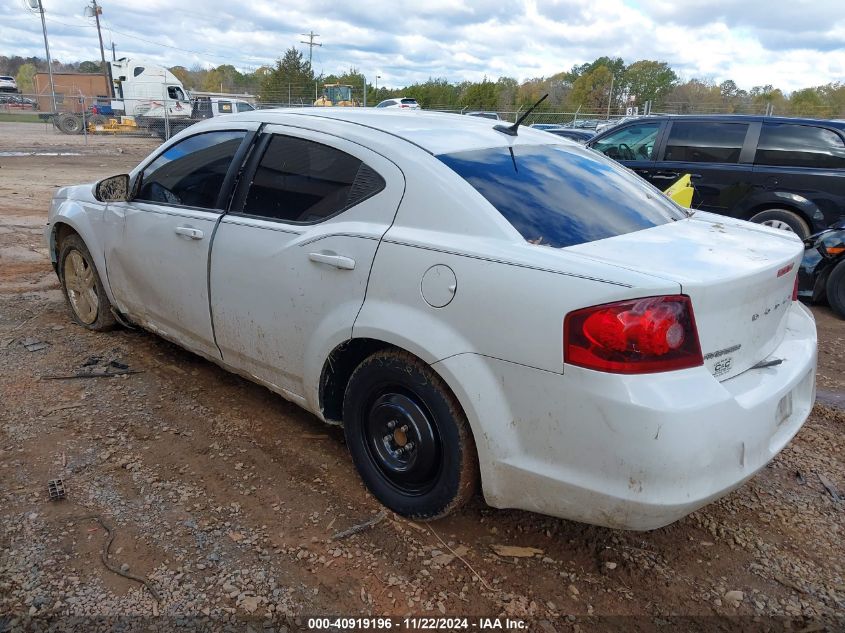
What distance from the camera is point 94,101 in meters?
34.2

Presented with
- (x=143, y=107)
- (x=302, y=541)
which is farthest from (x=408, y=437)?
(x=143, y=107)

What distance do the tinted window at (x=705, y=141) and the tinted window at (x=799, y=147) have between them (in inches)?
10.8

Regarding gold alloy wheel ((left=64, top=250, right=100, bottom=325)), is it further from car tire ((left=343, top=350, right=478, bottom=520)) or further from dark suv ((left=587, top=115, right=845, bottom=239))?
dark suv ((left=587, top=115, right=845, bottom=239))

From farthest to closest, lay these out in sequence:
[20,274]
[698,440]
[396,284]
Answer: [20,274] → [396,284] → [698,440]

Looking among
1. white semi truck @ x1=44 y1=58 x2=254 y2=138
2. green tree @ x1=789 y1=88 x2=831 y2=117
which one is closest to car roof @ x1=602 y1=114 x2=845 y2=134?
white semi truck @ x1=44 y1=58 x2=254 y2=138

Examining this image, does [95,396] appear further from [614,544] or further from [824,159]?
[824,159]

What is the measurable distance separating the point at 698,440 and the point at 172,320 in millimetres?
2981

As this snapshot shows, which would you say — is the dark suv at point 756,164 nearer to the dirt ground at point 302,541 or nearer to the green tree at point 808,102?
the dirt ground at point 302,541

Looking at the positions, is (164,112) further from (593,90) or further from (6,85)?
(6,85)

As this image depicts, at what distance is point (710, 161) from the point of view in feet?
26.5

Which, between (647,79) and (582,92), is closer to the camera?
(582,92)

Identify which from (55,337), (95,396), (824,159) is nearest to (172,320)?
(95,396)

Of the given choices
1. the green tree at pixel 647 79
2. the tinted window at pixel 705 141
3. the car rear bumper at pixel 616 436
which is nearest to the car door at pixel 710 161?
the tinted window at pixel 705 141

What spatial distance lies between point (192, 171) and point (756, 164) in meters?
6.80
